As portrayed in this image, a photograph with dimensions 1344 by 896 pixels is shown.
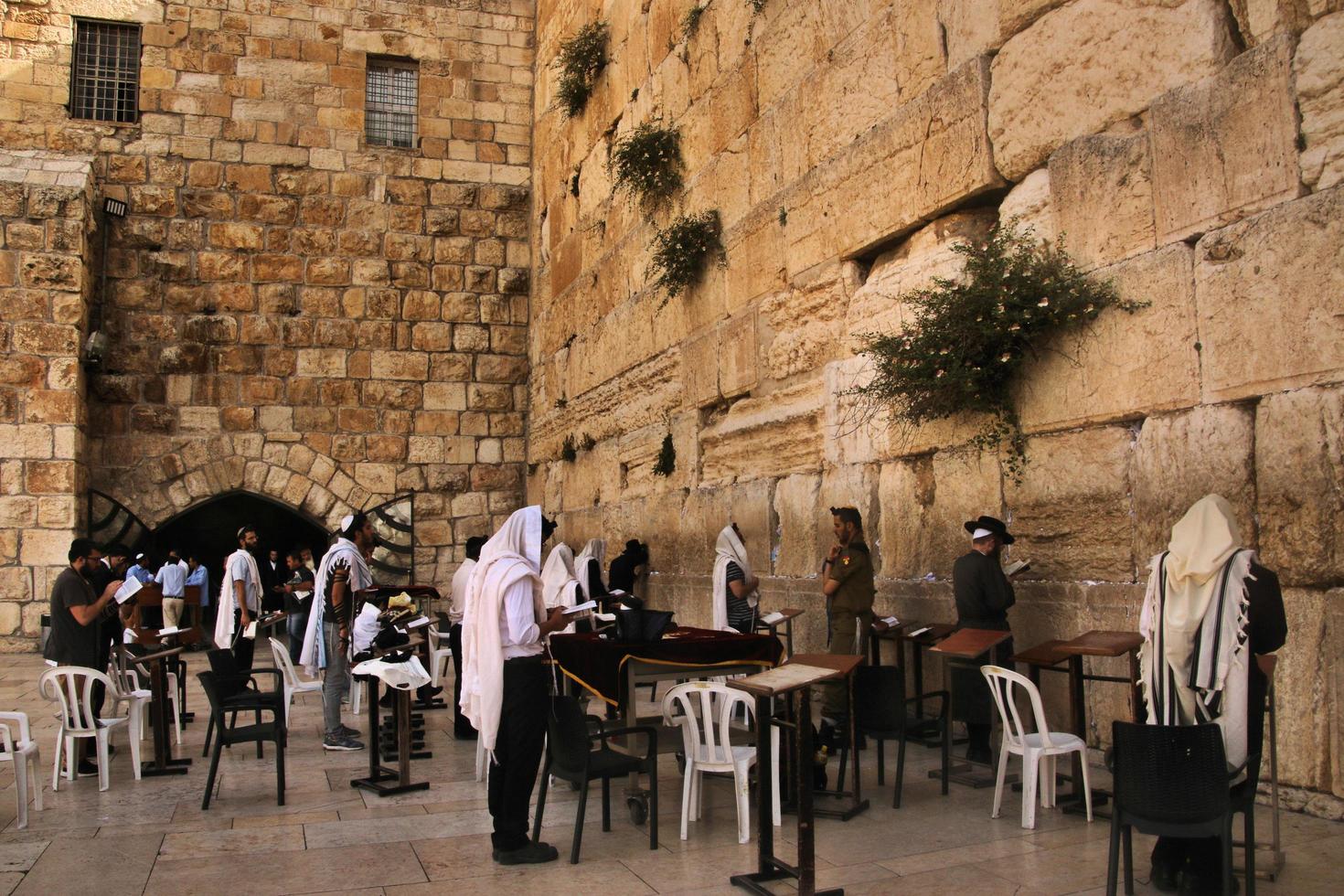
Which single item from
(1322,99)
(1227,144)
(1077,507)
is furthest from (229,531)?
(1322,99)

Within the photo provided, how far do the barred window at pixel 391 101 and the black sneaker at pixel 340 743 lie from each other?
32.1ft

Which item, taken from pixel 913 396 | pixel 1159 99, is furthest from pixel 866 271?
pixel 1159 99

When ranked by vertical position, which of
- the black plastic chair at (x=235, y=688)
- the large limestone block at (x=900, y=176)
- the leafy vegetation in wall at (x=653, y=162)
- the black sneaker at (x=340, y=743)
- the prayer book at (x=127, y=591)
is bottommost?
the black sneaker at (x=340, y=743)

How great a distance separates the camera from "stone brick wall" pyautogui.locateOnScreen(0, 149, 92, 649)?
1220 cm

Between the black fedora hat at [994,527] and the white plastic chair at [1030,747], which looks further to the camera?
the black fedora hat at [994,527]

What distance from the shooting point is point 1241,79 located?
4.84 metres

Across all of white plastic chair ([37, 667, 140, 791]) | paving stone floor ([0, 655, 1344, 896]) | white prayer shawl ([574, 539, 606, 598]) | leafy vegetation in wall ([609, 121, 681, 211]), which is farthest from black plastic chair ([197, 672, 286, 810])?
leafy vegetation in wall ([609, 121, 681, 211])

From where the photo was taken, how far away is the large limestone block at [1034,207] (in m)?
5.88

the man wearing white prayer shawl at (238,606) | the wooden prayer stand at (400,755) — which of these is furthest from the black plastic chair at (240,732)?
the man wearing white prayer shawl at (238,606)

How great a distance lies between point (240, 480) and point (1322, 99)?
12.5 meters

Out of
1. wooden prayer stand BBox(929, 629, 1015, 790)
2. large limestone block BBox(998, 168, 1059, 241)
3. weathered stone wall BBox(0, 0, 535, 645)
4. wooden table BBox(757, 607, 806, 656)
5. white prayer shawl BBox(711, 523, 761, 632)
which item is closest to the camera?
wooden prayer stand BBox(929, 629, 1015, 790)

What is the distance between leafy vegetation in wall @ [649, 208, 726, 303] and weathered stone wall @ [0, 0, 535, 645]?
5.54 metres

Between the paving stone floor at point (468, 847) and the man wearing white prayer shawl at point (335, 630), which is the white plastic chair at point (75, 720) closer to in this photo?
the paving stone floor at point (468, 847)

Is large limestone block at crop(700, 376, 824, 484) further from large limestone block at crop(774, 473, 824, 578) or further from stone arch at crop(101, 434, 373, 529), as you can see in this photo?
stone arch at crop(101, 434, 373, 529)
